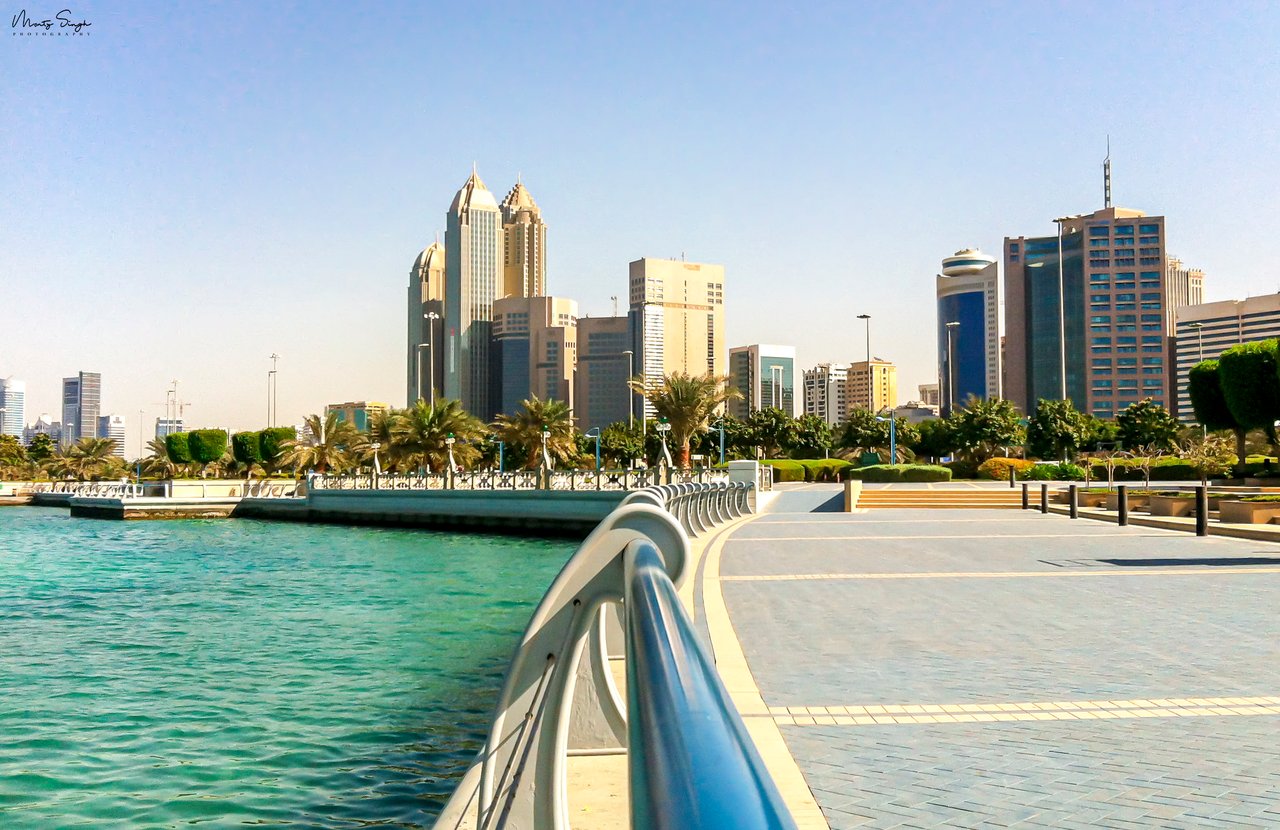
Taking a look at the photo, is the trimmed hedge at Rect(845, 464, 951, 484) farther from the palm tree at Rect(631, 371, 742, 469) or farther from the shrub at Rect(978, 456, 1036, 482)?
the palm tree at Rect(631, 371, 742, 469)

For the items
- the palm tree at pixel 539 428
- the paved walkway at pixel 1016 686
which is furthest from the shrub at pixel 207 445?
the paved walkway at pixel 1016 686

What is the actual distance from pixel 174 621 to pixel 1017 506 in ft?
84.3

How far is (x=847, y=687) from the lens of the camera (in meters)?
7.37

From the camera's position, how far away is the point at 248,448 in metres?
90.6

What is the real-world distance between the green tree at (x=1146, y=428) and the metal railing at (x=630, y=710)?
73921mm

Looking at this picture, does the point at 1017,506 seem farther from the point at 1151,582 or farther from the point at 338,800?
the point at 338,800

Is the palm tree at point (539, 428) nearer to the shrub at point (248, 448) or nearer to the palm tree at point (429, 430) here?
the palm tree at point (429, 430)

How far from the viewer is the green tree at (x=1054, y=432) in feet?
236

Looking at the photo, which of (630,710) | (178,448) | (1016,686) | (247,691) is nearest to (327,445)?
(178,448)

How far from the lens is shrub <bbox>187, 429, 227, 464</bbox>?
90938 millimetres

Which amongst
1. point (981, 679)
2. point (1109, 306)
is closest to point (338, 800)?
point (981, 679)

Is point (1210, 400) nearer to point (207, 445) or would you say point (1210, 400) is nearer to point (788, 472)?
point (788, 472)

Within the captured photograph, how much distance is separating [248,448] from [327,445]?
20057 mm

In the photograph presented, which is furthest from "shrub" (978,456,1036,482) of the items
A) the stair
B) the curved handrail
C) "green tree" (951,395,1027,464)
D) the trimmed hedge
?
the curved handrail
